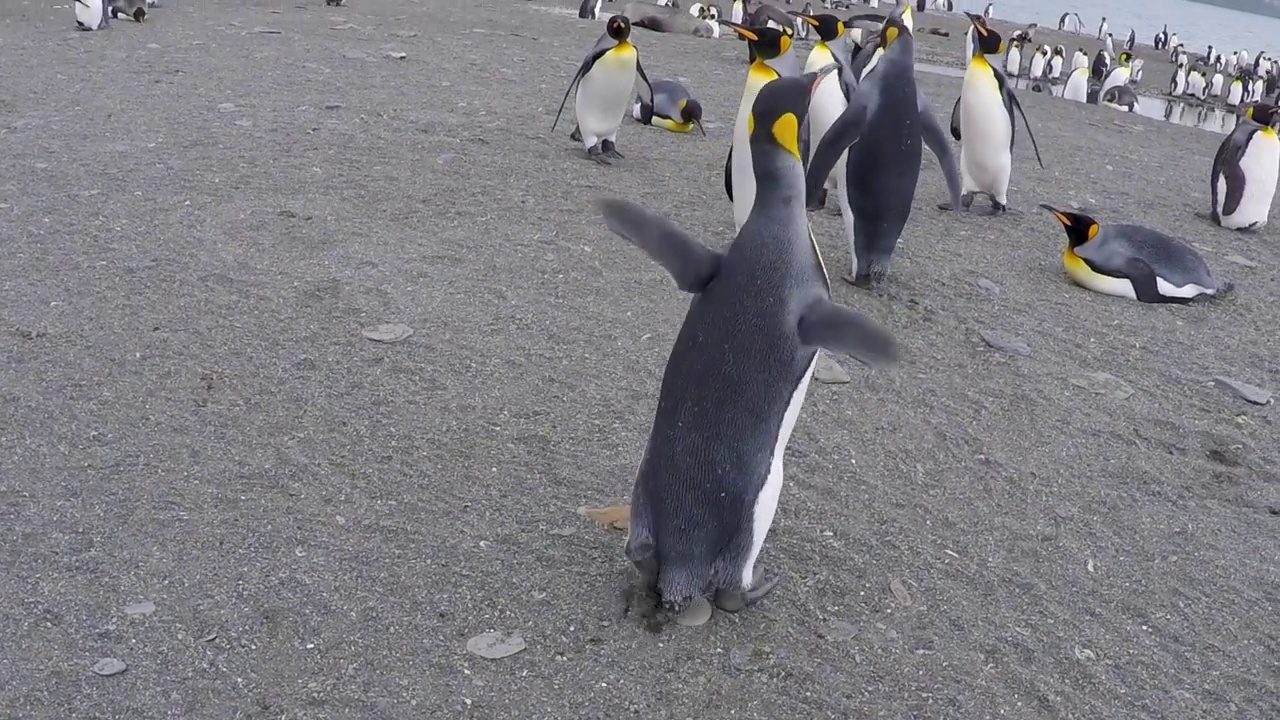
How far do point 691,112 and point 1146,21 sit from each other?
182 feet

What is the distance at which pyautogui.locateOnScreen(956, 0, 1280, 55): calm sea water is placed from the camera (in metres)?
43.5

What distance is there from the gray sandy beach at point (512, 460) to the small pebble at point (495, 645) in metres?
0.02

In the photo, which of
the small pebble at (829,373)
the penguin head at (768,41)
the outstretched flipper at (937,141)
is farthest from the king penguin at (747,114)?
the small pebble at (829,373)

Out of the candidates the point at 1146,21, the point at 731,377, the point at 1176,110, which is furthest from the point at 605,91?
the point at 1146,21

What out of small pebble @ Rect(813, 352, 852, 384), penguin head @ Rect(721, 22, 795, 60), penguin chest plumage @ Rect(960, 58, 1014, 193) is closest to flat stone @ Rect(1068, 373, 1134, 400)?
small pebble @ Rect(813, 352, 852, 384)

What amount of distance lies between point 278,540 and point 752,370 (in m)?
1.25

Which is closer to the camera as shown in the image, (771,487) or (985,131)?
(771,487)

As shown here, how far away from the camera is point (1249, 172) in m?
6.62

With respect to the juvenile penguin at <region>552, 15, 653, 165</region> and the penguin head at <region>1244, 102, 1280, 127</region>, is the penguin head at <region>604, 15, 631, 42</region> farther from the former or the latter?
the penguin head at <region>1244, 102, 1280, 127</region>

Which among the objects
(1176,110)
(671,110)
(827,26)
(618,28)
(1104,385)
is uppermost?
(827,26)

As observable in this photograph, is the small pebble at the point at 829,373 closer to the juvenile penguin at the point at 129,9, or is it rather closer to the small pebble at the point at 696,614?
the small pebble at the point at 696,614

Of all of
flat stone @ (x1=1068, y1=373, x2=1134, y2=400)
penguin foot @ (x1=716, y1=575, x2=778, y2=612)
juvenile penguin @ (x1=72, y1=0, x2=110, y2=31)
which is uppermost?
juvenile penguin @ (x1=72, y1=0, x2=110, y2=31)

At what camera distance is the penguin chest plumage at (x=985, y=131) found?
6.30m

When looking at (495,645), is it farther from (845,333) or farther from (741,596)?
(845,333)
